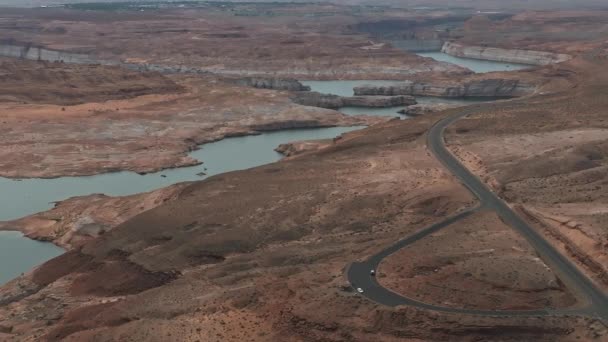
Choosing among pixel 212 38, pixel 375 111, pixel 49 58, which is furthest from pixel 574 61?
pixel 49 58

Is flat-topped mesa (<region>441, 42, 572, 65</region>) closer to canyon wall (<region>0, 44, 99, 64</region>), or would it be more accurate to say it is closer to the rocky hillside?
the rocky hillside

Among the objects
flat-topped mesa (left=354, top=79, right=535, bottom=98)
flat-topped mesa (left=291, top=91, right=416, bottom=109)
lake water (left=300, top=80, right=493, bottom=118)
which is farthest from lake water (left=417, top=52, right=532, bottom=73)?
flat-topped mesa (left=291, top=91, right=416, bottom=109)

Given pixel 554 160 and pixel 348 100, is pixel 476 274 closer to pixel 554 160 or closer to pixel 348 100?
pixel 554 160

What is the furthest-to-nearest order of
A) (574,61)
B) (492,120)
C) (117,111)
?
(574,61) < (117,111) < (492,120)

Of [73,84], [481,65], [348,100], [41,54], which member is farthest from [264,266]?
[41,54]

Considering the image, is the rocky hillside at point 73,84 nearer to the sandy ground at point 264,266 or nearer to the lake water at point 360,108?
the lake water at point 360,108

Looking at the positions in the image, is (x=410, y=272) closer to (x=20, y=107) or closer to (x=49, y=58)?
(x=20, y=107)
